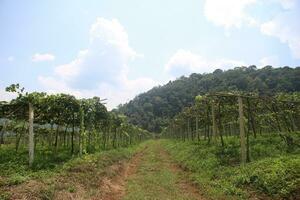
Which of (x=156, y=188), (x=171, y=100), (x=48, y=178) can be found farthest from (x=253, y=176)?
(x=171, y=100)

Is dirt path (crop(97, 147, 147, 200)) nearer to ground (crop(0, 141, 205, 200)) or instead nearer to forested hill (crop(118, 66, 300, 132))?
ground (crop(0, 141, 205, 200))

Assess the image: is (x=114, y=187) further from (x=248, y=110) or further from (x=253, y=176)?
(x=248, y=110)

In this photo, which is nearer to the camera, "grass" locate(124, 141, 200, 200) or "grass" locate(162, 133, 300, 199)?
"grass" locate(162, 133, 300, 199)

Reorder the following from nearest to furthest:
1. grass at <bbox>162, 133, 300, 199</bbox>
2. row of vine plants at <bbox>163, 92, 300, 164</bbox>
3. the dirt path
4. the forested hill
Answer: grass at <bbox>162, 133, 300, 199</bbox>, the dirt path, row of vine plants at <bbox>163, 92, 300, 164</bbox>, the forested hill

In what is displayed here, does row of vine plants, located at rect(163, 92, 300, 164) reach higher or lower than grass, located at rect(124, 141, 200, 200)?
higher

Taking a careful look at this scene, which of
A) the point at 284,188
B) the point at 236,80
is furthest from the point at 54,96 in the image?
the point at 236,80

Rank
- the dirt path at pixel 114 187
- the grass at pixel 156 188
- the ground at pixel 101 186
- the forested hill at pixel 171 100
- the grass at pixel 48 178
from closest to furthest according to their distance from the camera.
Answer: the grass at pixel 48 178
the ground at pixel 101 186
the grass at pixel 156 188
the dirt path at pixel 114 187
the forested hill at pixel 171 100

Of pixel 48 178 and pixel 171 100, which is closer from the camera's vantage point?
pixel 48 178

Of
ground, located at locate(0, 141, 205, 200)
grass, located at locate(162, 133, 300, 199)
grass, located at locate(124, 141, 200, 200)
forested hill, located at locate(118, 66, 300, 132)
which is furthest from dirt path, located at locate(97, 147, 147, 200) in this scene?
forested hill, located at locate(118, 66, 300, 132)

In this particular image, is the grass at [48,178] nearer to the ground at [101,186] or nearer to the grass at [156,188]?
the ground at [101,186]

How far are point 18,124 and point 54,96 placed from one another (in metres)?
9.36

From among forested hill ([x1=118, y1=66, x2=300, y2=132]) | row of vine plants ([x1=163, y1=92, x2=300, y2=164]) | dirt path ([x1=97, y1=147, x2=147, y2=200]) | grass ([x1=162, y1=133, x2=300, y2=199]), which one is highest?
forested hill ([x1=118, y1=66, x2=300, y2=132])

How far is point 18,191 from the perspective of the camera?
9.00m

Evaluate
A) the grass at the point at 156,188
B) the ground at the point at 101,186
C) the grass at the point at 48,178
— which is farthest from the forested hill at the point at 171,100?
the grass at the point at 48,178
